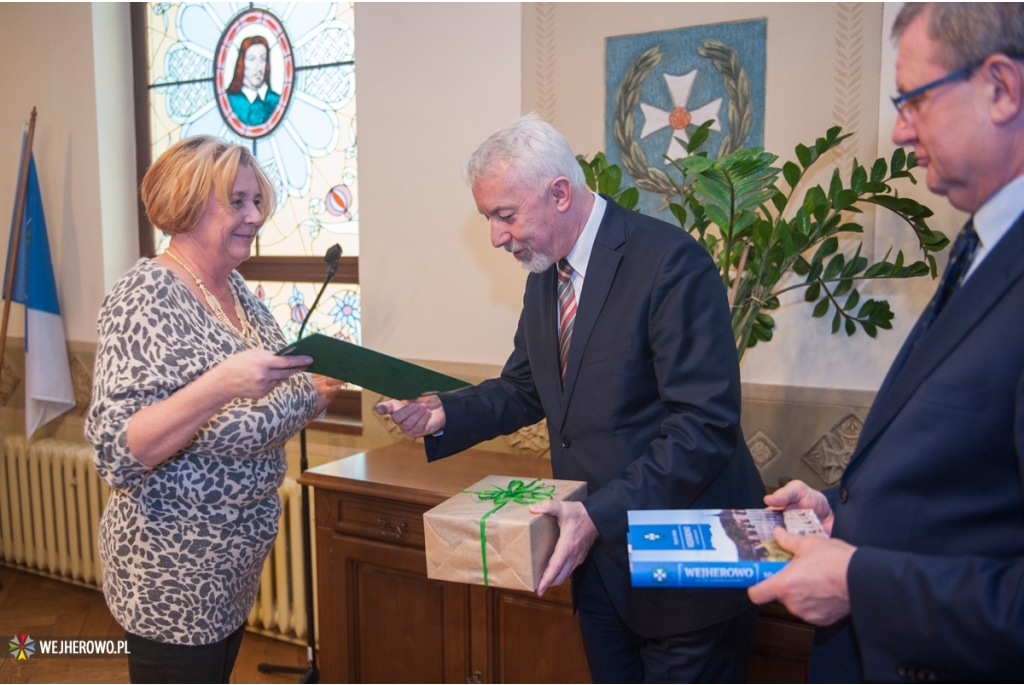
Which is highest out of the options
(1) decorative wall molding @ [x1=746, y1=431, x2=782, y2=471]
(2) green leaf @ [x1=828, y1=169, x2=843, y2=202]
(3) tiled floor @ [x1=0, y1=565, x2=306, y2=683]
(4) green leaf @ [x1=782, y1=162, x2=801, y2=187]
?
(4) green leaf @ [x1=782, y1=162, x2=801, y2=187]

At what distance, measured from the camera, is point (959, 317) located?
0.96m

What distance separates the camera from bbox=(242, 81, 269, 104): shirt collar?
368cm

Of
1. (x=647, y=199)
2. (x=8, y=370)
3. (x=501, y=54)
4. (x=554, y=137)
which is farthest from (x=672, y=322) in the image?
(x=8, y=370)

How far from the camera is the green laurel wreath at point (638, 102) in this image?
243 cm

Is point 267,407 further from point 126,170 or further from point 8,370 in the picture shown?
point 8,370

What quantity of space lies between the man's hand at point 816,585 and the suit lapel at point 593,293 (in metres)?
0.68

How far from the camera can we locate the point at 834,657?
3.72ft

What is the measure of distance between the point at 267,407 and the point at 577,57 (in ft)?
5.36

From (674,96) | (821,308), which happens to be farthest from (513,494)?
(674,96)

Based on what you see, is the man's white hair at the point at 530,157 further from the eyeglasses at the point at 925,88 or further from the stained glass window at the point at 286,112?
the stained glass window at the point at 286,112

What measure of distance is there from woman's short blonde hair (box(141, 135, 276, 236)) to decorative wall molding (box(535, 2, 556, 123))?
124 cm

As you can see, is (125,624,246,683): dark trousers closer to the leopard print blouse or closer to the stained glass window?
the leopard print blouse

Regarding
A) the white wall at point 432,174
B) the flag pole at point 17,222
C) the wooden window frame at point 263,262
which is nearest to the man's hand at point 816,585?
the white wall at point 432,174

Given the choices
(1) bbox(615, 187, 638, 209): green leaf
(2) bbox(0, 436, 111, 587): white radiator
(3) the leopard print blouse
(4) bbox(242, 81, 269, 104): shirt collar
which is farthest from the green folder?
(2) bbox(0, 436, 111, 587): white radiator
